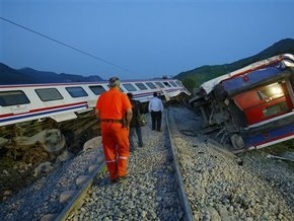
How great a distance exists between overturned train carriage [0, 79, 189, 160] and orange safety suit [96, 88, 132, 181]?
5.95 metres

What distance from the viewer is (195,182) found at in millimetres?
6168

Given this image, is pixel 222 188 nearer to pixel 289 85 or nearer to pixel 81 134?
pixel 289 85

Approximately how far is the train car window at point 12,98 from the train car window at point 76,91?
2794mm

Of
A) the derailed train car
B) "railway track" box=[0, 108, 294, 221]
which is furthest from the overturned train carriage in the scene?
the derailed train car

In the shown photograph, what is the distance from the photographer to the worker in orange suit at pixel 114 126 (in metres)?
6.06

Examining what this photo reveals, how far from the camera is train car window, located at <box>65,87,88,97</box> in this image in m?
14.9

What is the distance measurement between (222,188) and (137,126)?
149 inches

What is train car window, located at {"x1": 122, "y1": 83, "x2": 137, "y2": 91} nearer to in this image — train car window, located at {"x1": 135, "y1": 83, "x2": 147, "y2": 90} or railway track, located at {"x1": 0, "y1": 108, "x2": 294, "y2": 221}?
train car window, located at {"x1": 135, "y1": 83, "x2": 147, "y2": 90}

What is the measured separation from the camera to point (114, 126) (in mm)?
6020

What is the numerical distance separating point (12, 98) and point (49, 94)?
197 centimetres

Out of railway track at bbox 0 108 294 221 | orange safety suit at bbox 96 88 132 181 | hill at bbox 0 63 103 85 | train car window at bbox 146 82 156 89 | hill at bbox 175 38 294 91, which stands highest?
hill at bbox 0 63 103 85

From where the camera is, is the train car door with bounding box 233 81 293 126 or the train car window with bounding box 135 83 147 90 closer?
the train car door with bounding box 233 81 293 126

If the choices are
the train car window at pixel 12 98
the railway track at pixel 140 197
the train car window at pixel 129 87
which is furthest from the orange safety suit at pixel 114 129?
the train car window at pixel 129 87

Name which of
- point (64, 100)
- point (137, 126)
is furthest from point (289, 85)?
point (64, 100)
